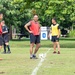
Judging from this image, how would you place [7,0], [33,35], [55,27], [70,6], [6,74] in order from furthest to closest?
[7,0] → [70,6] → [55,27] → [33,35] → [6,74]

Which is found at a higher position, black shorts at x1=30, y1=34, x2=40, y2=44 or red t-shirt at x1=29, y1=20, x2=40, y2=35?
red t-shirt at x1=29, y1=20, x2=40, y2=35

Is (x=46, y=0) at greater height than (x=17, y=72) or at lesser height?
greater

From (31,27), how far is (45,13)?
55.3ft

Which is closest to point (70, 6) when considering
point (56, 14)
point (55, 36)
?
point (56, 14)

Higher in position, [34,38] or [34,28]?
[34,28]

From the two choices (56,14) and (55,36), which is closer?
(55,36)

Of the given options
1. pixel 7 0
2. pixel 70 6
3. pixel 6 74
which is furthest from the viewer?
pixel 7 0

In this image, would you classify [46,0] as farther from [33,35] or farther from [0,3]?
[0,3]

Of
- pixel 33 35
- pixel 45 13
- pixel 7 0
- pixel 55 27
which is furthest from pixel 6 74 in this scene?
pixel 7 0

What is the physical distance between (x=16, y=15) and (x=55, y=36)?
3528 cm

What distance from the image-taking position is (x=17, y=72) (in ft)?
38.6

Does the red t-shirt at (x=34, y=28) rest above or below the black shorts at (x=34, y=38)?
above

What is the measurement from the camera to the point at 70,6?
3441 cm

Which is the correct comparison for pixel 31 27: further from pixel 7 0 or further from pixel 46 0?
pixel 7 0
